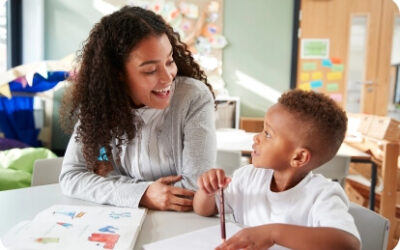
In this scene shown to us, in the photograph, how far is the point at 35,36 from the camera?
3834 mm

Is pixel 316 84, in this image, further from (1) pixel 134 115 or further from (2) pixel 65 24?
(1) pixel 134 115

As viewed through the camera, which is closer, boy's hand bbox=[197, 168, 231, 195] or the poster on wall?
boy's hand bbox=[197, 168, 231, 195]

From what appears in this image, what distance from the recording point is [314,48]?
402cm

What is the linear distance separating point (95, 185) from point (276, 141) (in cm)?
54

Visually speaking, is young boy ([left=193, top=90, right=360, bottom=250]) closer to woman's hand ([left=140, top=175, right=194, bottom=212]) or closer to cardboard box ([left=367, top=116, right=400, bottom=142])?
woman's hand ([left=140, top=175, right=194, bottom=212])

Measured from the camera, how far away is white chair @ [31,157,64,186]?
1494mm

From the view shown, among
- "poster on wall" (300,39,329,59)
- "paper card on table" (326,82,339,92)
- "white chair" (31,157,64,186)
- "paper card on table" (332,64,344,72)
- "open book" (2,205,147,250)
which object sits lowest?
"white chair" (31,157,64,186)

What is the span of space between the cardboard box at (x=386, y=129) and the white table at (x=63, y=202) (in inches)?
73.8

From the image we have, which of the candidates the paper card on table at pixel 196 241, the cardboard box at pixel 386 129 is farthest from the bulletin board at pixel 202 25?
the paper card on table at pixel 196 241

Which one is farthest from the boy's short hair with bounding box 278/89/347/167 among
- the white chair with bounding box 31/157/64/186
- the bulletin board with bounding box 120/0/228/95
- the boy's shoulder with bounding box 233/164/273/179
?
the bulletin board with bounding box 120/0/228/95

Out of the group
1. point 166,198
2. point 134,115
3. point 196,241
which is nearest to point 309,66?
point 134,115

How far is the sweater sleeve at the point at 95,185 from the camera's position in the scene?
1.01 m

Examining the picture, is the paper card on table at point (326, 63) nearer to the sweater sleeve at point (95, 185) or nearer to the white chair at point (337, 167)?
the white chair at point (337, 167)

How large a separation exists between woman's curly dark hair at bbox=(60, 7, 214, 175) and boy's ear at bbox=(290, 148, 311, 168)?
526mm
